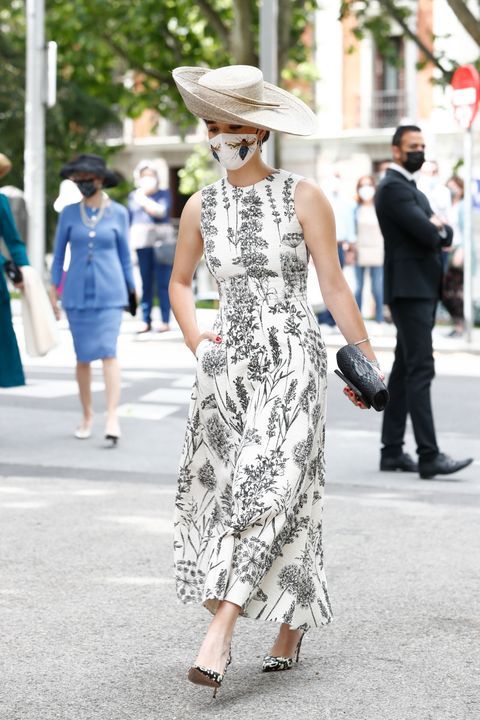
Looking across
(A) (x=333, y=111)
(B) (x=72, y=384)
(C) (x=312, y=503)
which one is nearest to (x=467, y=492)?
(C) (x=312, y=503)

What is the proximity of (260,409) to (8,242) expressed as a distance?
5199 millimetres

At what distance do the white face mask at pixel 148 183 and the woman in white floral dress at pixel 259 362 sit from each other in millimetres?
13593

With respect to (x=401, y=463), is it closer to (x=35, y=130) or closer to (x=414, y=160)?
(x=414, y=160)

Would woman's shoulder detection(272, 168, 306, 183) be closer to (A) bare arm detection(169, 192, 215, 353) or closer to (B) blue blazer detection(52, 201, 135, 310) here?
(A) bare arm detection(169, 192, 215, 353)

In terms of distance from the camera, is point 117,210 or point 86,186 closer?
point 86,186

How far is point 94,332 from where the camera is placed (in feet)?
33.7

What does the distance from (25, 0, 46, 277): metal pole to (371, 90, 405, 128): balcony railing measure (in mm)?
24471

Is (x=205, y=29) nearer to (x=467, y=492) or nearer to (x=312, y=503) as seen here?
(x=467, y=492)

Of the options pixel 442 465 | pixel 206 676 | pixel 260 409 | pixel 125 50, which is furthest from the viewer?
pixel 125 50

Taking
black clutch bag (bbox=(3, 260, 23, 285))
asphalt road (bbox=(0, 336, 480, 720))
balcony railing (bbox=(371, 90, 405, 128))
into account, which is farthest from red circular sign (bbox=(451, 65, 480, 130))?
balcony railing (bbox=(371, 90, 405, 128))

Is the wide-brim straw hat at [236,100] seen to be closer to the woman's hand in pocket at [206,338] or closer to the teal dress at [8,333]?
the woman's hand in pocket at [206,338]

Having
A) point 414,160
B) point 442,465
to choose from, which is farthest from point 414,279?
point 442,465

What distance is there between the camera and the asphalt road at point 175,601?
4652 millimetres

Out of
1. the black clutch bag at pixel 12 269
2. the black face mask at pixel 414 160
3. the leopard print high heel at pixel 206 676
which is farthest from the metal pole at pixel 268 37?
the leopard print high heel at pixel 206 676
